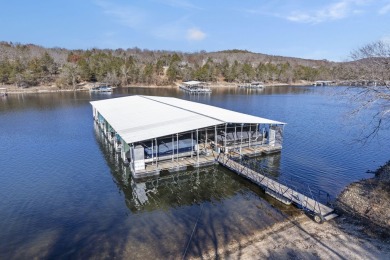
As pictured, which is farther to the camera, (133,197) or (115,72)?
(115,72)

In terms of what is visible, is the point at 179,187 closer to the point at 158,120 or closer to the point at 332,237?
the point at 158,120

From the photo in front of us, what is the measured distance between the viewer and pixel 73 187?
755 inches

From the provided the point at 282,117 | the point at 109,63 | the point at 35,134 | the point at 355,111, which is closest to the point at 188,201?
the point at 355,111

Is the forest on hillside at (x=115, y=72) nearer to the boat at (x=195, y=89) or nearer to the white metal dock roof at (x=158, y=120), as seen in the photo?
the boat at (x=195, y=89)

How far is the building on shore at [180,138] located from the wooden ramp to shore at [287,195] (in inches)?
127

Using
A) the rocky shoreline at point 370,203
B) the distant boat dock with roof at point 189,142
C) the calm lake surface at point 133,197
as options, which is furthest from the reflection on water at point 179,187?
the rocky shoreline at point 370,203

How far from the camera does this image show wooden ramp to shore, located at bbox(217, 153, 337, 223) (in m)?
14.4

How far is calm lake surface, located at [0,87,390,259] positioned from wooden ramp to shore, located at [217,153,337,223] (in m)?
0.55

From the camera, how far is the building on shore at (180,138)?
838 inches

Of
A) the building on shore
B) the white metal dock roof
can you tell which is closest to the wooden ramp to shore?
the building on shore

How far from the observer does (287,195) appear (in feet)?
54.1

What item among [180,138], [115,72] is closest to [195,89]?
[115,72]

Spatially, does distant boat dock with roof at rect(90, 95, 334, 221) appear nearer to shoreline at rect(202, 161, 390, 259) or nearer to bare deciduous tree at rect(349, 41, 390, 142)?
shoreline at rect(202, 161, 390, 259)

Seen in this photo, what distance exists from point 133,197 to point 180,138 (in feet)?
24.7
